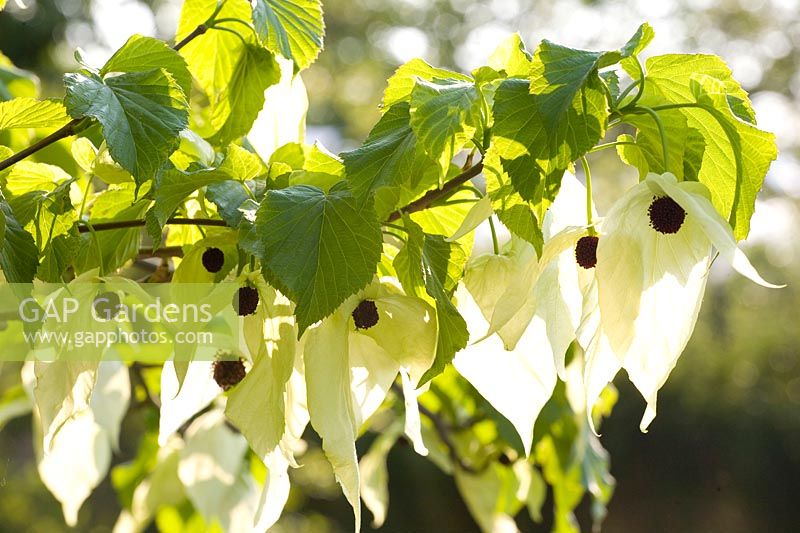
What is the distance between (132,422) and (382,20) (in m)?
3.24

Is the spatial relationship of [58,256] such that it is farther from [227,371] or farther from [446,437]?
[446,437]

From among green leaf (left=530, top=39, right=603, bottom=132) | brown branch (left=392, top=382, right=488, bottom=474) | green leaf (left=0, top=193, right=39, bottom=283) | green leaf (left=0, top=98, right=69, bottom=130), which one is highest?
green leaf (left=530, top=39, right=603, bottom=132)

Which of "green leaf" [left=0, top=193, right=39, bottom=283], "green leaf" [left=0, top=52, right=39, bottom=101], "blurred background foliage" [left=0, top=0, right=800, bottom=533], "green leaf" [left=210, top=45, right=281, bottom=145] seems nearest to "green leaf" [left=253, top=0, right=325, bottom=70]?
"green leaf" [left=210, top=45, right=281, bottom=145]

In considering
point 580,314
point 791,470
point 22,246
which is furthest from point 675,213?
point 791,470

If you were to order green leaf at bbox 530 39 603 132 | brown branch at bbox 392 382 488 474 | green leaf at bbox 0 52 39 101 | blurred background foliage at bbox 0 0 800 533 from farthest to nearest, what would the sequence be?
blurred background foliage at bbox 0 0 800 533 → brown branch at bbox 392 382 488 474 → green leaf at bbox 0 52 39 101 → green leaf at bbox 530 39 603 132

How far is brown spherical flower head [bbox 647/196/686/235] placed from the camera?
0.31 meters

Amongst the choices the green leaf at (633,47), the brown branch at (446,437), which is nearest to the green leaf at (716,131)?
the green leaf at (633,47)

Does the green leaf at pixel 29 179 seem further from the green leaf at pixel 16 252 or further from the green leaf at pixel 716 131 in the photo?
the green leaf at pixel 716 131

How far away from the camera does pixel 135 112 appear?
0.33 metres

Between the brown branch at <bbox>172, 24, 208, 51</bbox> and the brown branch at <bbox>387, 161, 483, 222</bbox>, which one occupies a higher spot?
the brown branch at <bbox>172, 24, 208, 51</bbox>

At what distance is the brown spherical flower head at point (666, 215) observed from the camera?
309 mm

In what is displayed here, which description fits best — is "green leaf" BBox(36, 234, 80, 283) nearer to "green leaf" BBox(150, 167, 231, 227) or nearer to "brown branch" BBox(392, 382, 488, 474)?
"green leaf" BBox(150, 167, 231, 227)

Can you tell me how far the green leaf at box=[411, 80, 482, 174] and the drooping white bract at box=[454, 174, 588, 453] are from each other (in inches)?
1.9

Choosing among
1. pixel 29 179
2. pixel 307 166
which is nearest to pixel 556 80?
pixel 307 166
